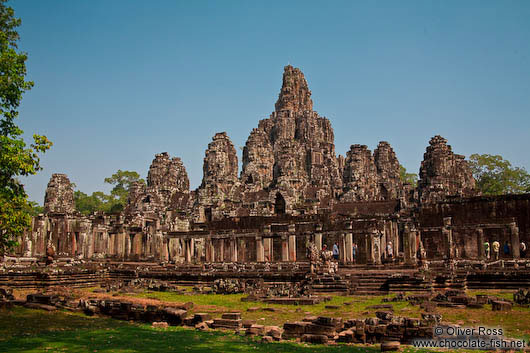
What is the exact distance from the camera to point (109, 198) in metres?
88.2

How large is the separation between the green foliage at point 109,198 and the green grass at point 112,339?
69140 millimetres

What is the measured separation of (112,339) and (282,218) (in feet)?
87.8

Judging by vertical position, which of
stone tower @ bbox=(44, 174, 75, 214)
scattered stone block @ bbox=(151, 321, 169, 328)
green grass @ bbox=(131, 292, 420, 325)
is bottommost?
scattered stone block @ bbox=(151, 321, 169, 328)

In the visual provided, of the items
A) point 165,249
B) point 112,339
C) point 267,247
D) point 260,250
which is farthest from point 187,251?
point 112,339

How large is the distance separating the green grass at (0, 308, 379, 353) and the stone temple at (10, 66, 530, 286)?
14084mm

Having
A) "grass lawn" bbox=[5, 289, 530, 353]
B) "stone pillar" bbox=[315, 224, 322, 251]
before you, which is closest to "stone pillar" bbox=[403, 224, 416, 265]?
"stone pillar" bbox=[315, 224, 322, 251]

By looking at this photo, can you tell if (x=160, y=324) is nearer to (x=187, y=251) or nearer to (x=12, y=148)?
(x=12, y=148)

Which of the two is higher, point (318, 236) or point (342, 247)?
point (318, 236)

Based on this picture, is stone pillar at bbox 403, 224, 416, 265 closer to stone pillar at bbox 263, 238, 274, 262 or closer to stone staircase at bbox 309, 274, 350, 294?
stone pillar at bbox 263, 238, 274, 262

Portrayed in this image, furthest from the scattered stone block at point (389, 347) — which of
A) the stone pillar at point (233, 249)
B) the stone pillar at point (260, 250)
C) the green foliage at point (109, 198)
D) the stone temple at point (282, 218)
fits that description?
the green foliage at point (109, 198)

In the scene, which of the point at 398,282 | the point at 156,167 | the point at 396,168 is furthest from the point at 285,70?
the point at 398,282

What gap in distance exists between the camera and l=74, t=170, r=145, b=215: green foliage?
84.3 meters

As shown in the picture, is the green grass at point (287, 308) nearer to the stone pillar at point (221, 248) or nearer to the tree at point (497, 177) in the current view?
the stone pillar at point (221, 248)

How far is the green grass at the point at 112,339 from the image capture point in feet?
35.2
